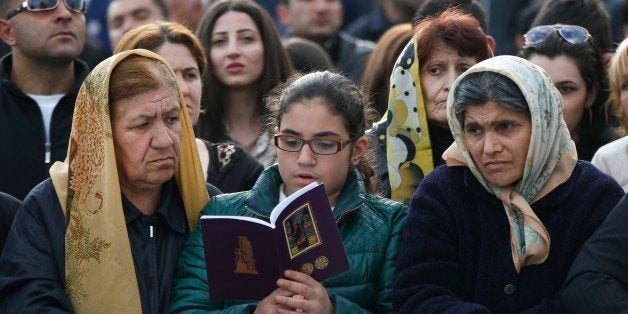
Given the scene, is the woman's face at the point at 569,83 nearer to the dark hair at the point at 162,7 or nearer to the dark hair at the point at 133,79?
the dark hair at the point at 133,79

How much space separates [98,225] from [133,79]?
0.59 meters

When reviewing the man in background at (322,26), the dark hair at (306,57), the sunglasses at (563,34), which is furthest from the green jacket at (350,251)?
the man in background at (322,26)

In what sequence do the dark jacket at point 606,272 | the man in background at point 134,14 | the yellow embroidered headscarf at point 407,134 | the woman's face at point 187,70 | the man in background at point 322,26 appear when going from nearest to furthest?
the dark jacket at point 606,272 < the yellow embroidered headscarf at point 407,134 < the woman's face at point 187,70 < the man in background at point 134,14 < the man in background at point 322,26

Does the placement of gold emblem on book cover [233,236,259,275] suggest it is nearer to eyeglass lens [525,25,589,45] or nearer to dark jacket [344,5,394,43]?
eyeglass lens [525,25,589,45]

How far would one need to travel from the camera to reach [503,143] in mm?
4840

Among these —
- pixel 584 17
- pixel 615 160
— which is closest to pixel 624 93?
pixel 615 160

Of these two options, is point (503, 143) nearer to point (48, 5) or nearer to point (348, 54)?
point (48, 5)

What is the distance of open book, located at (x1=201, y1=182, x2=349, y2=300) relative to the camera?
457 centimetres

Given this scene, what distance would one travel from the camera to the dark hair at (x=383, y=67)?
23.6 feet

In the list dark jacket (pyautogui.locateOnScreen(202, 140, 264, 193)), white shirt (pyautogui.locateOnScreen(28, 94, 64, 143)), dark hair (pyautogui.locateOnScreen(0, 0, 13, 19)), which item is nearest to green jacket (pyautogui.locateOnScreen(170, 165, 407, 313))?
dark jacket (pyautogui.locateOnScreen(202, 140, 264, 193))

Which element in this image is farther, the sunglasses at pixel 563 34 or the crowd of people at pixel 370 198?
the sunglasses at pixel 563 34

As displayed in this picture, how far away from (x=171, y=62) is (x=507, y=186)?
213 cm

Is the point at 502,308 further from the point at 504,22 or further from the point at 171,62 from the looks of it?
the point at 504,22

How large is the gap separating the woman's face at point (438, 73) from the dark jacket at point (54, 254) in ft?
4.43
